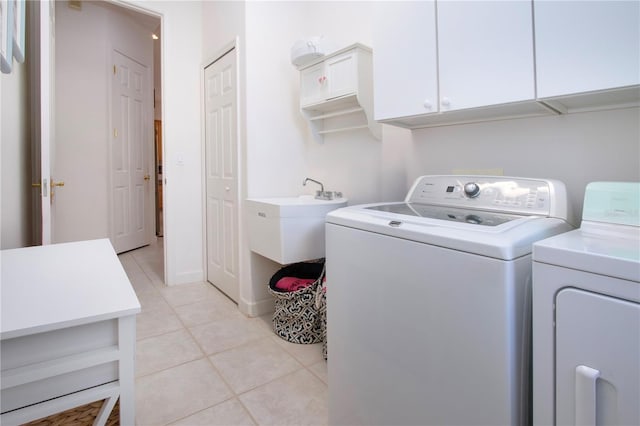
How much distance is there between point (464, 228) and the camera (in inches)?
37.5

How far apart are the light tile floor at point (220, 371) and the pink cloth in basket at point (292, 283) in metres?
0.32

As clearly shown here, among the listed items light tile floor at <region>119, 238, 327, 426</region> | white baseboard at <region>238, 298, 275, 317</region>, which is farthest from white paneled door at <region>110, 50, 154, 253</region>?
white baseboard at <region>238, 298, 275, 317</region>

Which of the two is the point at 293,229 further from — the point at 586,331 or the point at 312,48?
the point at 586,331

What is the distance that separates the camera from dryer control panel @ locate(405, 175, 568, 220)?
45.9 inches

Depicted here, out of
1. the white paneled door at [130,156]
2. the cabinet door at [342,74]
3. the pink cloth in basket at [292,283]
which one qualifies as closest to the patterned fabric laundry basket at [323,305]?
the pink cloth in basket at [292,283]

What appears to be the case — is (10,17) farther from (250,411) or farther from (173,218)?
(173,218)

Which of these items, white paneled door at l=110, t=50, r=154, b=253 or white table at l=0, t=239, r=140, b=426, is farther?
white paneled door at l=110, t=50, r=154, b=253

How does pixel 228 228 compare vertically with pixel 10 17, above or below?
below

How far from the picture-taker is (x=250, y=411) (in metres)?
1.55

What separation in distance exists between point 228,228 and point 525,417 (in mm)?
2425

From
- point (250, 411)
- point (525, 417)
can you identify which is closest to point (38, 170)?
point (250, 411)

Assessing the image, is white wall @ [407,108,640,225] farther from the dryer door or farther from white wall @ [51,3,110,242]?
white wall @ [51,3,110,242]

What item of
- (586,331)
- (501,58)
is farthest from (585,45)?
(586,331)

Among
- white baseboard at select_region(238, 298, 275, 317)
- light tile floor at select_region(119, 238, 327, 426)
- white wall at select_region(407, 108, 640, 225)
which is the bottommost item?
light tile floor at select_region(119, 238, 327, 426)
